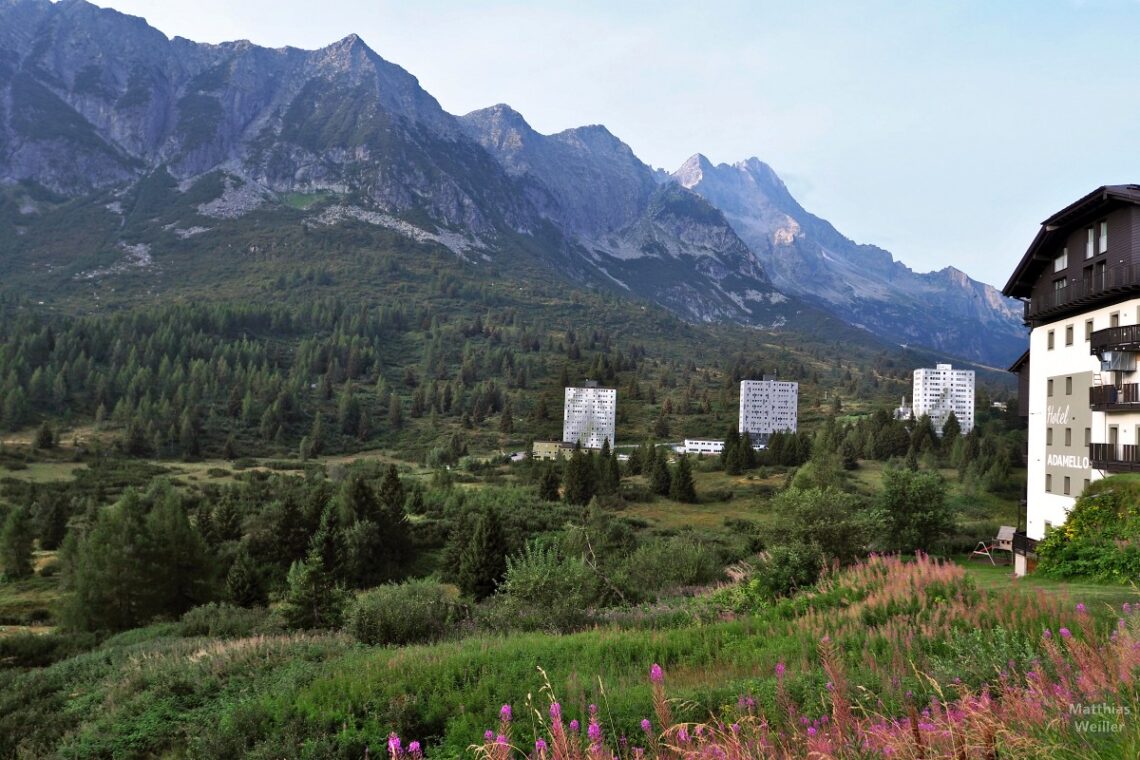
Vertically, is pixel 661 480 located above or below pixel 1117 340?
below

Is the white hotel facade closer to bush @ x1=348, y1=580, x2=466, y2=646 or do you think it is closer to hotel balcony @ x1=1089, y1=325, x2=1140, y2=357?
hotel balcony @ x1=1089, y1=325, x2=1140, y2=357

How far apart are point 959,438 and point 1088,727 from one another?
89.8 metres

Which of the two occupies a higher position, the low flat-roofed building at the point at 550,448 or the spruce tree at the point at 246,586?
the low flat-roofed building at the point at 550,448

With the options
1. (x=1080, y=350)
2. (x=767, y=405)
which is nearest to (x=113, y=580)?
(x=1080, y=350)

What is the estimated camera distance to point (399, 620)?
13.3 meters

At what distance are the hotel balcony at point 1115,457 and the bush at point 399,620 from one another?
21.9 m

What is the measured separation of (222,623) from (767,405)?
13443cm

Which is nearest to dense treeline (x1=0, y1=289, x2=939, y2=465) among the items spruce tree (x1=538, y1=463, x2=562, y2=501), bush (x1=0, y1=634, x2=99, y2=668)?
spruce tree (x1=538, y1=463, x2=562, y2=501)

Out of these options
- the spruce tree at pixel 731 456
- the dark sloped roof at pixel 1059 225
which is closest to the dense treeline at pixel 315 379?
the spruce tree at pixel 731 456

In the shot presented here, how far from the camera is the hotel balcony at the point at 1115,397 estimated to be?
2134 cm

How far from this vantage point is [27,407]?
347 feet

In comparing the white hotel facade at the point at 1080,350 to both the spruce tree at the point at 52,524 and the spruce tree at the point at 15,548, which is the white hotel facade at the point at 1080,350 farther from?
the spruce tree at the point at 52,524

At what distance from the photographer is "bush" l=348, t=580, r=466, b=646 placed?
1312 cm

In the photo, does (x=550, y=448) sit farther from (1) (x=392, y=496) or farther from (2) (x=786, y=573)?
(2) (x=786, y=573)
